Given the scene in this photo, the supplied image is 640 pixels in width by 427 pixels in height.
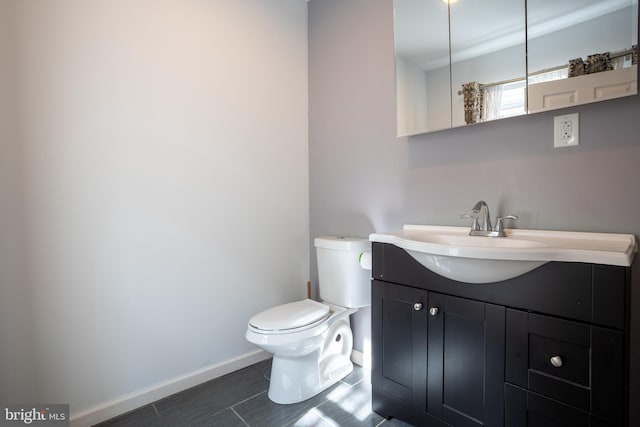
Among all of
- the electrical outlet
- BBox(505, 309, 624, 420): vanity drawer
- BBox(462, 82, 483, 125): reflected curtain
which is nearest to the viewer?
BBox(505, 309, 624, 420): vanity drawer

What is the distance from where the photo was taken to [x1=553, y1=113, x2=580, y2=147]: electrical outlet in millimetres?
1155

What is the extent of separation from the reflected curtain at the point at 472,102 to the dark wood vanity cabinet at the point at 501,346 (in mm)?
690

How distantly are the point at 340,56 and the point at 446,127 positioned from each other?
92 cm

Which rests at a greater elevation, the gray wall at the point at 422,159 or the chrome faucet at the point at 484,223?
the gray wall at the point at 422,159

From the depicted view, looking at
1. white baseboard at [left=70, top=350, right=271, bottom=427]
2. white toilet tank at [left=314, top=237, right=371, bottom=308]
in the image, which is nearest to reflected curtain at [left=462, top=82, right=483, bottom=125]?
white toilet tank at [left=314, top=237, right=371, bottom=308]

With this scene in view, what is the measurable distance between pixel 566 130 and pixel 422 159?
0.59 m

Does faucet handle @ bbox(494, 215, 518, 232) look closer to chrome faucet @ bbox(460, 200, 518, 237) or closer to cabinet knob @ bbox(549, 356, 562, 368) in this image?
chrome faucet @ bbox(460, 200, 518, 237)

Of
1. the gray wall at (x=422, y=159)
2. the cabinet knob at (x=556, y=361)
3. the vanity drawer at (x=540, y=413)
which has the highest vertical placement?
the gray wall at (x=422, y=159)

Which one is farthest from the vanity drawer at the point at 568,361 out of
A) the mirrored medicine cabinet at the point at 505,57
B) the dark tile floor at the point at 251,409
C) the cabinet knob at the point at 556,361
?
the mirrored medicine cabinet at the point at 505,57

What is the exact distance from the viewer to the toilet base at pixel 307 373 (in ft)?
5.02

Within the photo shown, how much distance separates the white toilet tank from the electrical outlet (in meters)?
0.96

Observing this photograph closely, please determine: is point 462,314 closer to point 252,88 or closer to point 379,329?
point 379,329

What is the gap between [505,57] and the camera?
50.8 inches

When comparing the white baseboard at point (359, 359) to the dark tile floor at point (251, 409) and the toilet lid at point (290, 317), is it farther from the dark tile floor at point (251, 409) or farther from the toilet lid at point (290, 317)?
the toilet lid at point (290, 317)
